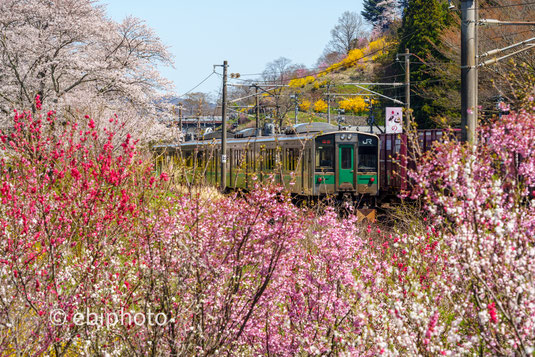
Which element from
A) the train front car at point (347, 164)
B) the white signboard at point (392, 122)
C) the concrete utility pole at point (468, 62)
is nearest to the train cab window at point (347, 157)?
the train front car at point (347, 164)

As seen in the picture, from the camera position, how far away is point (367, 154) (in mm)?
17969

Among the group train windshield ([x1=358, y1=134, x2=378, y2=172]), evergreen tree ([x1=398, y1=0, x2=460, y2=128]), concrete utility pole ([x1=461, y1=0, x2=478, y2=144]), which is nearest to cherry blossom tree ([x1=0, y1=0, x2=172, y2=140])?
train windshield ([x1=358, y1=134, x2=378, y2=172])

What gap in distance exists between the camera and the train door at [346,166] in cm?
1747

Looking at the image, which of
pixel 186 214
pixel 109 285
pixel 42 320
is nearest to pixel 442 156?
pixel 186 214

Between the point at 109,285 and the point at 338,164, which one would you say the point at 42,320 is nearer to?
the point at 109,285

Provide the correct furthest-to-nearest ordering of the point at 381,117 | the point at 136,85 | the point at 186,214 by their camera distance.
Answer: the point at 381,117 < the point at 136,85 < the point at 186,214

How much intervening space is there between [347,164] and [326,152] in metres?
0.72

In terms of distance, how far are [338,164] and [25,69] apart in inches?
480

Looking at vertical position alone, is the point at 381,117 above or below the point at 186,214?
above

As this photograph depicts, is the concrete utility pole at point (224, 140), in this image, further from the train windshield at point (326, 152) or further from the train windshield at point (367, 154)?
the train windshield at point (367, 154)

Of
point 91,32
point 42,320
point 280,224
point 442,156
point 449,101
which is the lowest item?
point 42,320

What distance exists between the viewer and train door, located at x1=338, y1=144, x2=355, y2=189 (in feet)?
57.3

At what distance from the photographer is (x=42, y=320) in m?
4.34
